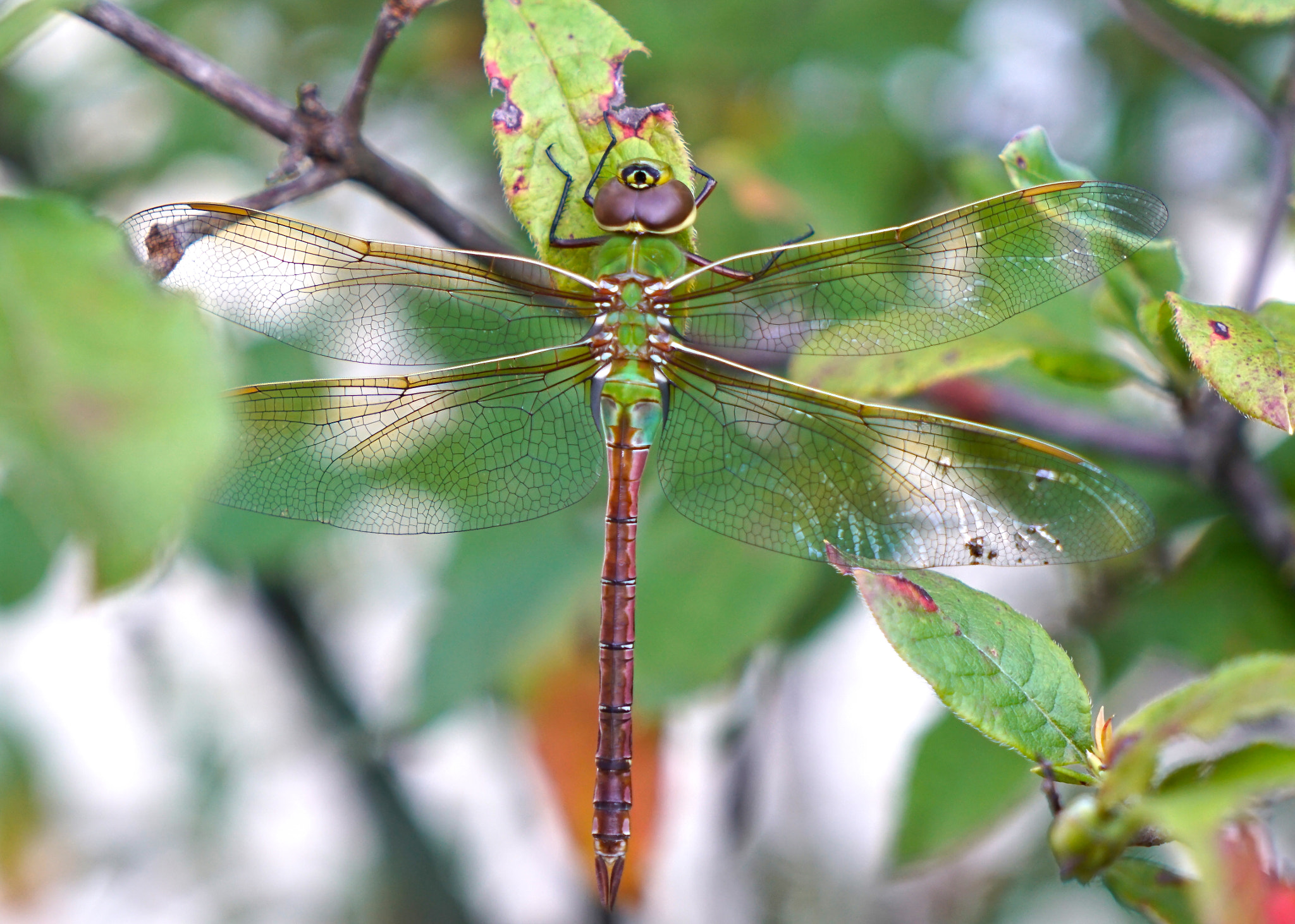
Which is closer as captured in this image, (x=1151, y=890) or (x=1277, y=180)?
(x=1151, y=890)

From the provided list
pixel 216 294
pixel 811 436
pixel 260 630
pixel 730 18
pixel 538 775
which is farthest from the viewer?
pixel 260 630

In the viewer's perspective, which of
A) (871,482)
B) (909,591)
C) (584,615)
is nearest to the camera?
(909,591)

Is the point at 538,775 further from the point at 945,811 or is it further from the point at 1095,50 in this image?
the point at 1095,50

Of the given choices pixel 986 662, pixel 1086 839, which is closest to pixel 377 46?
pixel 986 662

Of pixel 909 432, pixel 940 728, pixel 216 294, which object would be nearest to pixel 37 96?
pixel 216 294

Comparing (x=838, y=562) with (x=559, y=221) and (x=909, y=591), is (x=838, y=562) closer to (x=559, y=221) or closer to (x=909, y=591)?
(x=909, y=591)

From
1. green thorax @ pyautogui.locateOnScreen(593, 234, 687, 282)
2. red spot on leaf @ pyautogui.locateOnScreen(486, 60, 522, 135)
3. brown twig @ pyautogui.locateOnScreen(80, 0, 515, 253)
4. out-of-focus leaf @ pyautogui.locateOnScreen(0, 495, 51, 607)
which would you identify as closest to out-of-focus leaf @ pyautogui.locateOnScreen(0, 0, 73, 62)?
brown twig @ pyautogui.locateOnScreen(80, 0, 515, 253)

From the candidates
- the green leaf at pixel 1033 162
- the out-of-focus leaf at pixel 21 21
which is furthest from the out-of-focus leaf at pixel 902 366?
the out-of-focus leaf at pixel 21 21
